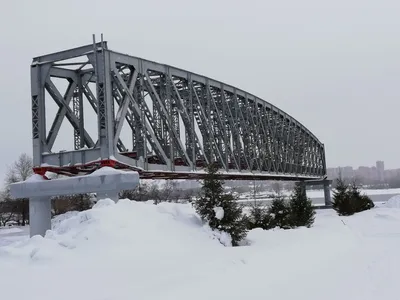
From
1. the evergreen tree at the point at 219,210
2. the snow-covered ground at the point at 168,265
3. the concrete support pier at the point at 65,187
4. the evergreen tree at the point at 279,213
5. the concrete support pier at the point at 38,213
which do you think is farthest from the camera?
the concrete support pier at the point at 38,213

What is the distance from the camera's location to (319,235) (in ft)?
61.8

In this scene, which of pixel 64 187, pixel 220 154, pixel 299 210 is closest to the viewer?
pixel 64 187

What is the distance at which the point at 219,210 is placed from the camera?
16.0 m

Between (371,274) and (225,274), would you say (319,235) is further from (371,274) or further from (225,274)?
(225,274)

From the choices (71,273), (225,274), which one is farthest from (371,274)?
(71,273)

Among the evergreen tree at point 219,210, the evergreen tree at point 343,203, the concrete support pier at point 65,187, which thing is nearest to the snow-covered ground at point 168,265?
the evergreen tree at point 219,210

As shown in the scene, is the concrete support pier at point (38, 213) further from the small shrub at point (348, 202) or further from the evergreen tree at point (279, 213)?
the small shrub at point (348, 202)

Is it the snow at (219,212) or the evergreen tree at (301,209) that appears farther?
the evergreen tree at (301,209)

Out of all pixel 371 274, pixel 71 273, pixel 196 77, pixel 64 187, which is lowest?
pixel 371 274

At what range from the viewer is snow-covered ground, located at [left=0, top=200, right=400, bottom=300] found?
883 centimetres

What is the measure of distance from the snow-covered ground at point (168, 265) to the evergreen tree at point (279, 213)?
22.7ft

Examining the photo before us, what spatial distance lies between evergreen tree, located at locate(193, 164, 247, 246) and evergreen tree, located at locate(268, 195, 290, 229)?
267 inches

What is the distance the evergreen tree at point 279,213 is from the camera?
23109mm

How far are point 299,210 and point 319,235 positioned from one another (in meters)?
6.63
